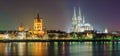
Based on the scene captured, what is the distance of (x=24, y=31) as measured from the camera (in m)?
161

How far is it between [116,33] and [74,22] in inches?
641

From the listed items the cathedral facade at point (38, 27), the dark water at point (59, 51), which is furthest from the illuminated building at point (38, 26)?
the dark water at point (59, 51)

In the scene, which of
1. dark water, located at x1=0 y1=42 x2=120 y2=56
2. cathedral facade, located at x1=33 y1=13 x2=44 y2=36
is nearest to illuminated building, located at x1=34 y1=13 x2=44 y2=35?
cathedral facade, located at x1=33 y1=13 x2=44 y2=36

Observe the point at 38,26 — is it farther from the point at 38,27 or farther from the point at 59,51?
the point at 59,51

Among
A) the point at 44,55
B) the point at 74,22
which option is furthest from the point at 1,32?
the point at 44,55

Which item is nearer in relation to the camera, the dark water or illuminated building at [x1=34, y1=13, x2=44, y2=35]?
the dark water

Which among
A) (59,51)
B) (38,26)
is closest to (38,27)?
(38,26)

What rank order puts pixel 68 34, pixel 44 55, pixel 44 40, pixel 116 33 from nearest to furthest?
pixel 44 55 < pixel 44 40 < pixel 68 34 < pixel 116 33

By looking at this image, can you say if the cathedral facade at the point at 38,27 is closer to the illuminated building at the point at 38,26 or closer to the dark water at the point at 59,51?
the illuminated building at the point at 38,26

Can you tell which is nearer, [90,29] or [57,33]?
[57,33]

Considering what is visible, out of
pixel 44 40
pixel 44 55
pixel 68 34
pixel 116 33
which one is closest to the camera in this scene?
pixel 44 55

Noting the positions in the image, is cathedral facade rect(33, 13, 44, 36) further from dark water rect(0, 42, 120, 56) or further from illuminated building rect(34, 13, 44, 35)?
dark water rect(0, 42, 120, 56)

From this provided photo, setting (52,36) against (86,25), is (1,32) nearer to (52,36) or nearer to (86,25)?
(52,36)

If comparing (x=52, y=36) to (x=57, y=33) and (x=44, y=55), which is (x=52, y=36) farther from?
(x=44, y=55)
